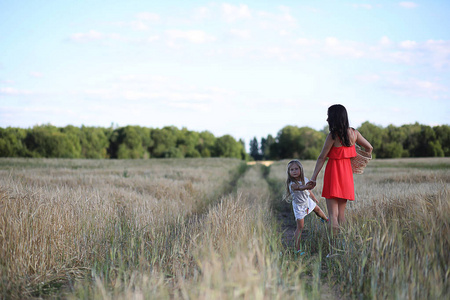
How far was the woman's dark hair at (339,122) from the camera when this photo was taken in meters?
4.32

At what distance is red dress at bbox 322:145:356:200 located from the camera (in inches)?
174

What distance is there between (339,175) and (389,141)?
2760 inches

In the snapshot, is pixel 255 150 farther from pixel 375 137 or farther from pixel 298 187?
pixel 298 187

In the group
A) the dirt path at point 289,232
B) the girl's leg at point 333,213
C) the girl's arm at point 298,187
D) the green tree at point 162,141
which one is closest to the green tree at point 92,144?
the green tree at point 162,141

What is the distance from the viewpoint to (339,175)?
4477 mm

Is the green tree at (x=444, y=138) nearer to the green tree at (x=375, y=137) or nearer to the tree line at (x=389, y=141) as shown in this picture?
the tree line at (x=389, y=141)

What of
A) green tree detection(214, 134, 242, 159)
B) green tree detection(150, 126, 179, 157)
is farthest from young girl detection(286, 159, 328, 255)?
green tree detection(214, 134, 242, 159)

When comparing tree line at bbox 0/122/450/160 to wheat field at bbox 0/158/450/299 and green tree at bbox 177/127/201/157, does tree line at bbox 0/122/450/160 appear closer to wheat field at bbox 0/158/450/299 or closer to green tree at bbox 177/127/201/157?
green tree at bbox 177/127/201/157

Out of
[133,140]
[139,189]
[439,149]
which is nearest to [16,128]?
[133,140]

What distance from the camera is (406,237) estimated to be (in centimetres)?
352

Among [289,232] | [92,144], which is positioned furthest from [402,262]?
[92,144]

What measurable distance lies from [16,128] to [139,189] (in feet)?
175

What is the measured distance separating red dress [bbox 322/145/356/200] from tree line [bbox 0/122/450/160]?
50.5 meters

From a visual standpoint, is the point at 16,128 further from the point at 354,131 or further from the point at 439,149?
the point at 439,149
